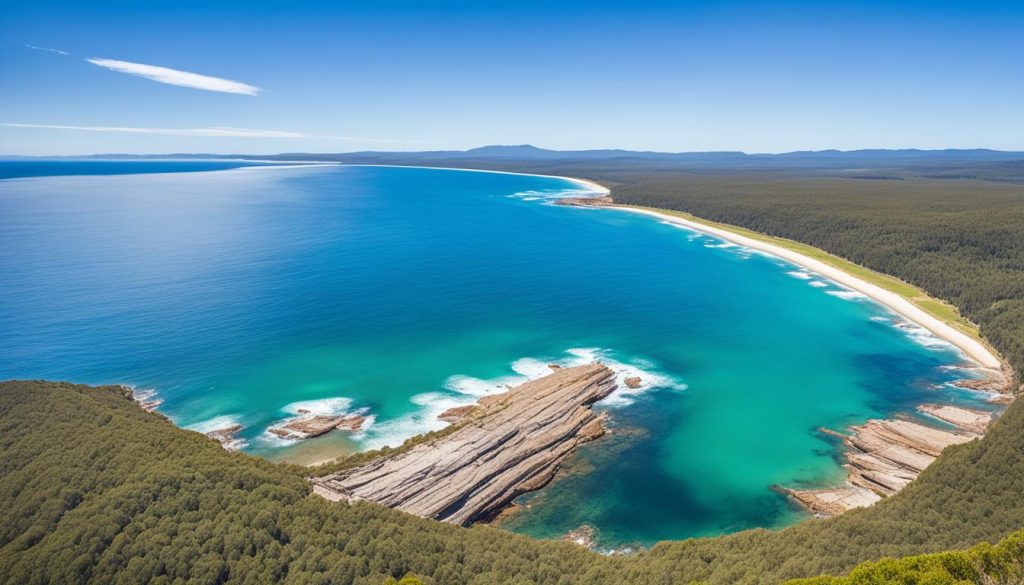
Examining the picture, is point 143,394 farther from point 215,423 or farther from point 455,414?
point 455,414

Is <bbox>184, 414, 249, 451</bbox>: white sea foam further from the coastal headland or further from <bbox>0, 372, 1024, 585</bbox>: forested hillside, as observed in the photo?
the coastal headland

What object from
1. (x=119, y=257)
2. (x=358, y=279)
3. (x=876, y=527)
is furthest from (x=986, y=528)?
(x=119, y=257)

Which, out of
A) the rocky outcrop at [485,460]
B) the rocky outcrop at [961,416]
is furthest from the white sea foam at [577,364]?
the rocky outcrop at [961,416]

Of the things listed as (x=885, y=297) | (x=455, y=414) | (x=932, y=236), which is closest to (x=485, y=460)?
(x=455, y=414)

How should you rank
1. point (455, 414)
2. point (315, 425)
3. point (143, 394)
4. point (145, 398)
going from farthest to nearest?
point (143, 394) → point (145, 398) → point (455, 414) → point (315, 425)

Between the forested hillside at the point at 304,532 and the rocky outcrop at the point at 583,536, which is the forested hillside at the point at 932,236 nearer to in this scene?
the forested hillside at the point at 304,532

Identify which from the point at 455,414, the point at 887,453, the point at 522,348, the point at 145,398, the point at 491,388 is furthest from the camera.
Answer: the point at 522,348

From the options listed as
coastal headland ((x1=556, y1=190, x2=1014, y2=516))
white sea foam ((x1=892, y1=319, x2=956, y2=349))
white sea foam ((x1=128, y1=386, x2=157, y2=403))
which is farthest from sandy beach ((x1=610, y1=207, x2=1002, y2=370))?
white sea foam ((x1=128, y1=386, x2=157, y2=403))

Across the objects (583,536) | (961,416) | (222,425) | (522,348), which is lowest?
(583,536)
